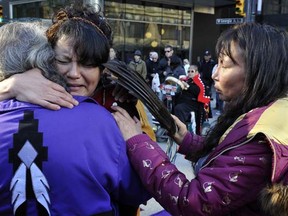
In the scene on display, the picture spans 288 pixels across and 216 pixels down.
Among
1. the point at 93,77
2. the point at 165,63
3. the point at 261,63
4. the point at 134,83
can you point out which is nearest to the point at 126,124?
the point at 134,83

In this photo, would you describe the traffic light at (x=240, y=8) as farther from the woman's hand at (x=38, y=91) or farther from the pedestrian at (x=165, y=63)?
the woman's hand at (x=38, y=91)

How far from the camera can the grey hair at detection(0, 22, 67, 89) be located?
1248 millimetres

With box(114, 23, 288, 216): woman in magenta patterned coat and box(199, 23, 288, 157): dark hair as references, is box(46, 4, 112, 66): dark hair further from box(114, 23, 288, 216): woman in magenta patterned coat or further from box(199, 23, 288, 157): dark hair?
box(199, 23, 288, 157): dark hair

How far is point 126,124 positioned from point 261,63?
545 mm

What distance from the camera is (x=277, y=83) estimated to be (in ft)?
4.59

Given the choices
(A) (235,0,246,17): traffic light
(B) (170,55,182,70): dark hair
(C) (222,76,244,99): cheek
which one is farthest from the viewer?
(A) (235,0,246,17): traffic light

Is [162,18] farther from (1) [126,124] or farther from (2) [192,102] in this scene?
(1) [126,124]

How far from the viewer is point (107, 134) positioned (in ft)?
3.89

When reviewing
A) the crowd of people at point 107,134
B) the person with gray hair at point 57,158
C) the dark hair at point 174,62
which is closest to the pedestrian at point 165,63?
the dark hair at point 174,62

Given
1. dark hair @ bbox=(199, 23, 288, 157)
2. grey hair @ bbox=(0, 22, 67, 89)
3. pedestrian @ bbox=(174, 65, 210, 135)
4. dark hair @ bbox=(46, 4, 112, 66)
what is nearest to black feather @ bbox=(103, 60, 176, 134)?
dark hair @ bbox=(46, 4, 112, 66)

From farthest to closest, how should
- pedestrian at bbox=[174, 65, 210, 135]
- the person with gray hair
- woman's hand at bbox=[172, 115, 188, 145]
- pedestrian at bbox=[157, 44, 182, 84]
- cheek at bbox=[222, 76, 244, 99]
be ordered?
pedestrian at bbox=[157, 44, 182, 84]
pedestrian at bbox=[174, 65, 210, 135]
woman's hand at bbox=[172, 115, 188, 145]
cheek at bbox=[222, 76, 244, 99]
the person with gray hair

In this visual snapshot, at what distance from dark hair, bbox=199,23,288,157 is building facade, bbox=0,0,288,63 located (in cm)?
1640

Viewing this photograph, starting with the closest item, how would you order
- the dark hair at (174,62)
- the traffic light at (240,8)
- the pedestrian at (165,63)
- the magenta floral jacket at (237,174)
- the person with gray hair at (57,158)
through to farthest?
1. the person with gray hair at (57,158)
2. the magenta floral jacket at (237,174)
3. the dark hair at (174,62)
4. the pedestrian at (165,63)
5. the traffic light at (240,8)

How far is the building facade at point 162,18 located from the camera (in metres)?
18.9
